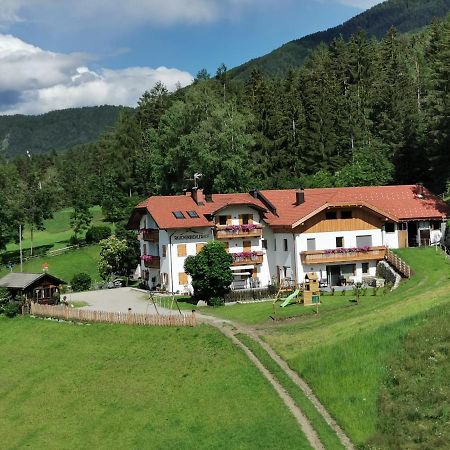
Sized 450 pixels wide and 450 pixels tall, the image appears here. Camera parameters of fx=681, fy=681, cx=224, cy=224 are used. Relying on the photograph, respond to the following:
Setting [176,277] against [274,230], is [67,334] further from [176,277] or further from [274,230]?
[274,230]

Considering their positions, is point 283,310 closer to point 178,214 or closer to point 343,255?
point 343,255

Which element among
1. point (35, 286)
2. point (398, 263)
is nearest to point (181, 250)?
point (35, 286)

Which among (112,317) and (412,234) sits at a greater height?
(412,234)

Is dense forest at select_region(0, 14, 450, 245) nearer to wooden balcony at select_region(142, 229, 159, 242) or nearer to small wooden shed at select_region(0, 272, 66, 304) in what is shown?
wooden balcony at select_region(142, 229, 159, 242)

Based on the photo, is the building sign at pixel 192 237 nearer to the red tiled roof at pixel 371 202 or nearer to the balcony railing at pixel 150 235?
the balcony railing at pixel 150 235

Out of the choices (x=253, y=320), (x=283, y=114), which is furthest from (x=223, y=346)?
(x=283, y=114)

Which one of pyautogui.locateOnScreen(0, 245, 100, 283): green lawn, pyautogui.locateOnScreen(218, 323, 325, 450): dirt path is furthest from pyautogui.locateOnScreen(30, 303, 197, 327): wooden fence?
pyautogui.locateOnScreen(0, 245, 100, 283): green lawn
